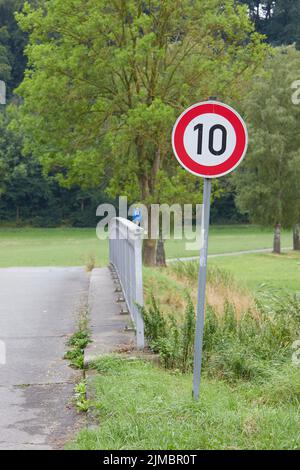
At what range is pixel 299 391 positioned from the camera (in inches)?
266

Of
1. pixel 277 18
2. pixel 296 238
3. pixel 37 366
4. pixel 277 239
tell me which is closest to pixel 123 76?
pixel 37 366

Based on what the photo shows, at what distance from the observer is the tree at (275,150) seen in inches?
1834

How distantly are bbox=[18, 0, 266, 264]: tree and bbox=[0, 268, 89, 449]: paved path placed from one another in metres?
7.52

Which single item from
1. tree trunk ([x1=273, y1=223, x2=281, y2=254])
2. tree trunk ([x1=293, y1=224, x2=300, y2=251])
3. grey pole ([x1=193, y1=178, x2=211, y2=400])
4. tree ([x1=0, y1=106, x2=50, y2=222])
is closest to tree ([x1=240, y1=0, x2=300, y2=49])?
tree ([x1=0, y1=106, x2=50, y2=222])

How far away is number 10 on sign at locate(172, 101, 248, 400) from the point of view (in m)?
6.68

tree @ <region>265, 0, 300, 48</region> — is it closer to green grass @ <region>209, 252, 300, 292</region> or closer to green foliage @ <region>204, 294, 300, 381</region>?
green grass @ <region>209, 252, 300, 292</region>

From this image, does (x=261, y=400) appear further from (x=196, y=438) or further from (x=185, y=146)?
(x=185, y=146)

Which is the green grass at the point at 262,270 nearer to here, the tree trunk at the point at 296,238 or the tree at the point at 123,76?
the tree at the point at 123,76

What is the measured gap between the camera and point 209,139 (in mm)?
6688

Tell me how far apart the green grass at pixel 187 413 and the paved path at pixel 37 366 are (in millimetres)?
379

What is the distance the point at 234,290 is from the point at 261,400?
30.5 ft

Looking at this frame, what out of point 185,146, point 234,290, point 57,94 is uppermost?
point 57,94

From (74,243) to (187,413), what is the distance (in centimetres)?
4972

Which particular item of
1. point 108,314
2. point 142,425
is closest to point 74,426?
point 142,425
